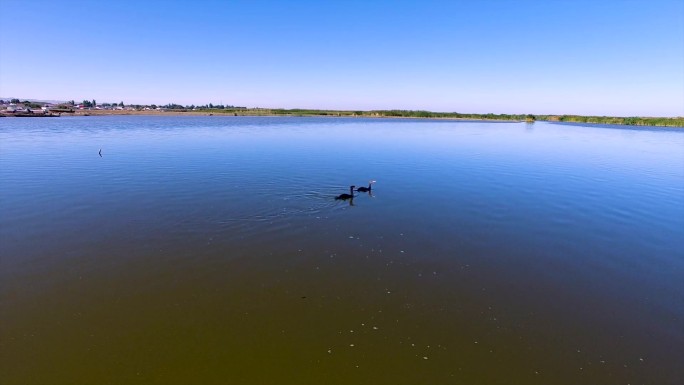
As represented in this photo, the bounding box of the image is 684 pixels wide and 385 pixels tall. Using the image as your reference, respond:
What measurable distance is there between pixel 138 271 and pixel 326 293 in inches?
212

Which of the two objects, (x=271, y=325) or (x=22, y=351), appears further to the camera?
(x=271, y=325)

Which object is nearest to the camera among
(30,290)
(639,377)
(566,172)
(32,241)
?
(639,377)

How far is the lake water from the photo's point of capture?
21.6 feet

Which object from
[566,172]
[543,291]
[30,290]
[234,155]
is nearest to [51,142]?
[234,155]

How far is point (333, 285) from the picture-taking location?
30.3 ft

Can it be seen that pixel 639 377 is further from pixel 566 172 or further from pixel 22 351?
pixel 566 172

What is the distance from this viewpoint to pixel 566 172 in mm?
26062

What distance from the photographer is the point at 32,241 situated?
11.2m

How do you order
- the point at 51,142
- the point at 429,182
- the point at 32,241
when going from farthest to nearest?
the point at 51,142
the point at 429,182
the point at 32,241

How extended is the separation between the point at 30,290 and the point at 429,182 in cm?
1906

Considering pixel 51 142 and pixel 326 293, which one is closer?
pixel 326 293

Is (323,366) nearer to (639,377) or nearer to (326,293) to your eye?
(326,293)

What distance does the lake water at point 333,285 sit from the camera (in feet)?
21.6

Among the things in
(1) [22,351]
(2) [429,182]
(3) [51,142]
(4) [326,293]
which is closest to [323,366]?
(4) [326,293]
